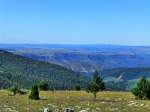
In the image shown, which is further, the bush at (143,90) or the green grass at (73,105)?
the bush at (143,90)

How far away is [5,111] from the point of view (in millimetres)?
46812

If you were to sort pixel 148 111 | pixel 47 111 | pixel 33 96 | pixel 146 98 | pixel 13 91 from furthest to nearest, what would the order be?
pixel 13 91, pixel 146 98, pixel 33 96, pixel 148 111, pixel 47 111

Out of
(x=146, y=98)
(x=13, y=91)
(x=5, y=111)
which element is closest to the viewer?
(x=5, y=111)

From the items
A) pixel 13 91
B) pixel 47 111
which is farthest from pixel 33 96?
pixel 47 111

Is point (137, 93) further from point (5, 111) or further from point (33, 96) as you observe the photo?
point (5, 111)

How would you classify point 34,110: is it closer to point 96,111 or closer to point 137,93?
point 96,111

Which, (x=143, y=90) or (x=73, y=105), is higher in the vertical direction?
(x=73, y=105)

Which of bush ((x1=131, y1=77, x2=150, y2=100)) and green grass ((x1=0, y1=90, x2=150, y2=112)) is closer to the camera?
green grass ((x1=0, y1=90, x2=150, y2=112))

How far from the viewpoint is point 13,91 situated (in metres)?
107

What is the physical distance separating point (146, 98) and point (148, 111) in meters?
36.0

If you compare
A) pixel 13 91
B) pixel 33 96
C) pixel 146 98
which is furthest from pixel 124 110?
pixel 13 91

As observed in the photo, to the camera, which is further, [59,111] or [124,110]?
[124,110]

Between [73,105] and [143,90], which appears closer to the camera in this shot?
[73,105]

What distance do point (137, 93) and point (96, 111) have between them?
40740mm
